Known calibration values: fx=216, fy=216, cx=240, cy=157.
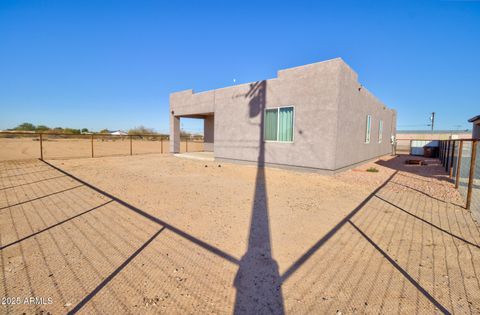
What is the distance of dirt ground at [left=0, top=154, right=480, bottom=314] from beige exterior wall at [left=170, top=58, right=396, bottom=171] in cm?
347

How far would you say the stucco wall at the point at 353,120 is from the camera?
8.84m

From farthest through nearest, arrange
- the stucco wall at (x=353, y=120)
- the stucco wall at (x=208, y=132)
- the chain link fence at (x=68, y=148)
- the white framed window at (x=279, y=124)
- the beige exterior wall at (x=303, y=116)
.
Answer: the stucco wall at (x=208, y=132), the chain link fence at (x=68, y=148), the white framed window at (x=279, y=124), the stucco wall at (x=353, y=120), the beige exterior wall at (x=303, y=116)

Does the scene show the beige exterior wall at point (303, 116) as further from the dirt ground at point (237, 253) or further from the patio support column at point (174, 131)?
the patio support column at point (174, 131)

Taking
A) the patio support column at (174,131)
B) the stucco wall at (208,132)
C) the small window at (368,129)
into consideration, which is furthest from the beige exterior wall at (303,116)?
the stucco wall at (208,132)

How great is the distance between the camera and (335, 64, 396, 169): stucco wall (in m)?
8.84

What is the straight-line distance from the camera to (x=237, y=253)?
2957 mm

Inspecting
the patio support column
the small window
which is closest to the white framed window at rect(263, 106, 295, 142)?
the small window

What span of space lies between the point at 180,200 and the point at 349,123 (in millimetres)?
8338

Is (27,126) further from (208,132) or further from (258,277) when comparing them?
(258,277)

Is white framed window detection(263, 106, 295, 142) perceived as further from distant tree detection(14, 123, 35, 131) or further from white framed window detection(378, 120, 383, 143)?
distant tree detection(14, 123, 35, 131)

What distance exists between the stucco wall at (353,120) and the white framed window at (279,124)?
6.55 feet

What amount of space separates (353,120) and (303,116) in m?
3.06

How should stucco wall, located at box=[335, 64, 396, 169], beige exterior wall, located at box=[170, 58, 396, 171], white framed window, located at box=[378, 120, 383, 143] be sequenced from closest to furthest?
beige exterior wall, located at box=[170, 58, 396, 171]
stucco wall, located at box=[335, 64, 396, 169]
white framed window, located at box=[378, 120, 383, 143]

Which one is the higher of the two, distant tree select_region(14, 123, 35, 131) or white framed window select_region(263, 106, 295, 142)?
distant tree select_region(14, 123, 35, 131)
